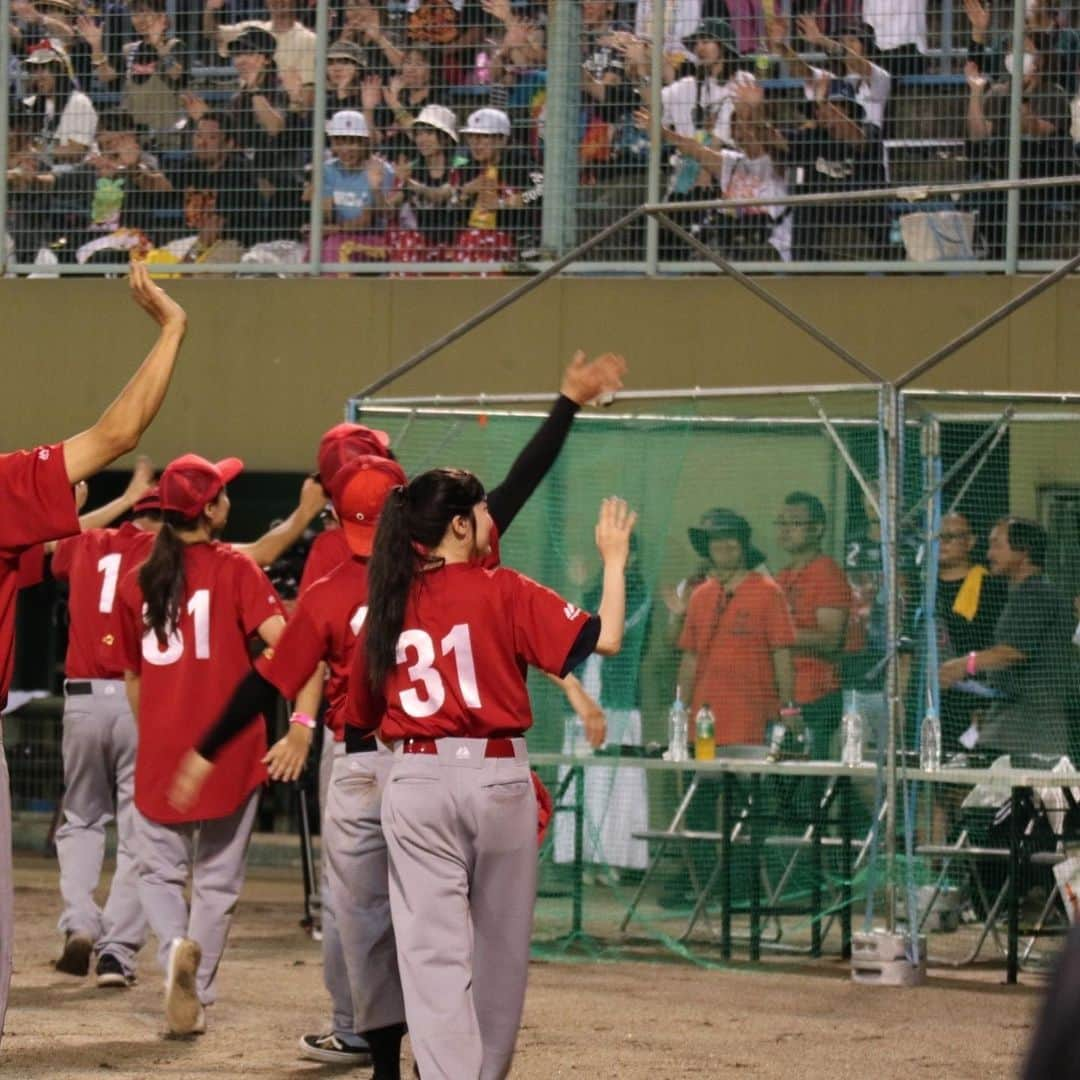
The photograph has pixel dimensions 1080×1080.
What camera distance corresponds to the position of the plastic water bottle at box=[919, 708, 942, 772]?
998cm

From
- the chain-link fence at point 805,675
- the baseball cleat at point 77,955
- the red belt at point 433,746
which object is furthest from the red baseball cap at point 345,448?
the baseball cleat at point 77,955

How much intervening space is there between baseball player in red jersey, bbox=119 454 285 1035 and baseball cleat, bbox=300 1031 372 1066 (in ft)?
2.20

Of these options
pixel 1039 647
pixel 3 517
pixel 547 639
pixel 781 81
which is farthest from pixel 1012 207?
pixel 3 517

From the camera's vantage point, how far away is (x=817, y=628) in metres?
10.4

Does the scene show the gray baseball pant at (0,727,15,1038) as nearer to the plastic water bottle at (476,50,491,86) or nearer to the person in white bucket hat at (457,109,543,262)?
the person in white bucket hat at (457,109,543,262)

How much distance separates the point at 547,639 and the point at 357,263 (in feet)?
29.3

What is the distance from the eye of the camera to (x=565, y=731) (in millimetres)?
10961

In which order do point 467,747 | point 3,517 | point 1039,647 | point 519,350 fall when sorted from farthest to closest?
1. point 519,350
2. point 1039,647
3. point 467,747
4. point 3,517

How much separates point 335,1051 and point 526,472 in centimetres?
231

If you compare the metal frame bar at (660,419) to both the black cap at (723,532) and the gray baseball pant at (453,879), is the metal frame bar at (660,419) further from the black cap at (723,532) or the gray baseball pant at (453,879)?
the gray baseball pant at (453,879)

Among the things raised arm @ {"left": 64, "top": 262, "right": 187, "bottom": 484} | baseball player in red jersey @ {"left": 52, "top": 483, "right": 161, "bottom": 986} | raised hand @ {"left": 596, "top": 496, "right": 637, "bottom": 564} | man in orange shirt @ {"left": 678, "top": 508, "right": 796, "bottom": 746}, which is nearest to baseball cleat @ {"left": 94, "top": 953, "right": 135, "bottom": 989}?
baseball player in red jersey @ {"left": 52, "top": 483, "right": 161, "bottom": 986}

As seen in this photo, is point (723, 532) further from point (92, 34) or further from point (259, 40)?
point (92, 34)

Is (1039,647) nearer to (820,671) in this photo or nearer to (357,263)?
(820,671)

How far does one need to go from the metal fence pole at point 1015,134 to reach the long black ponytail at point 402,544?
768cm
